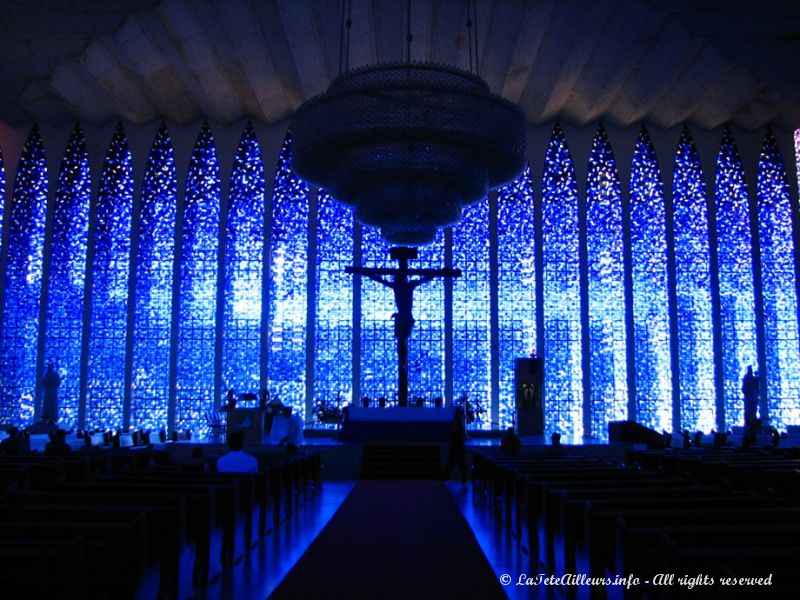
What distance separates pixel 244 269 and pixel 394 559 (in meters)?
14.3

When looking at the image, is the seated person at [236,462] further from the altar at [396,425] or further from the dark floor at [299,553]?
the altar at [396,425]

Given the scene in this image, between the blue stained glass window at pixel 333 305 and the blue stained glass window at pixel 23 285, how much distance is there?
6.97 m

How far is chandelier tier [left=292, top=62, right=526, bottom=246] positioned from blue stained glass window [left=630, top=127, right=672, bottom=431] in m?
10.9

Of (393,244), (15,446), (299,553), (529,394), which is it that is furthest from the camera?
(529,394)

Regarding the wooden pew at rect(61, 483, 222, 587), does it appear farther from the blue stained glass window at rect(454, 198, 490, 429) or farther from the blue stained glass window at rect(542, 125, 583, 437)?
the blue stained glass window at rect(542, 125, 583, 437)

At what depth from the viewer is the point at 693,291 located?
62.5 feet

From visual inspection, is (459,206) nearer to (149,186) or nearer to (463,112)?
(463,112)

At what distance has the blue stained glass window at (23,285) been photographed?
18266 millimetres

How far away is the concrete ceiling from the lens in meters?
14.2

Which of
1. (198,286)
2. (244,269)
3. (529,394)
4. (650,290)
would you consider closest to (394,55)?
(244,269)

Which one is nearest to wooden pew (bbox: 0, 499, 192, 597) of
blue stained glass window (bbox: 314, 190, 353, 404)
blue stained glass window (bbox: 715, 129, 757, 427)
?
blue stained glass window (bbox: 314, 190, 353, 404)

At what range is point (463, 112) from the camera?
322 inches

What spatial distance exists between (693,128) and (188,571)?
60.0ft

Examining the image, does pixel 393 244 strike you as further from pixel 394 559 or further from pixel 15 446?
pixel 394 559
